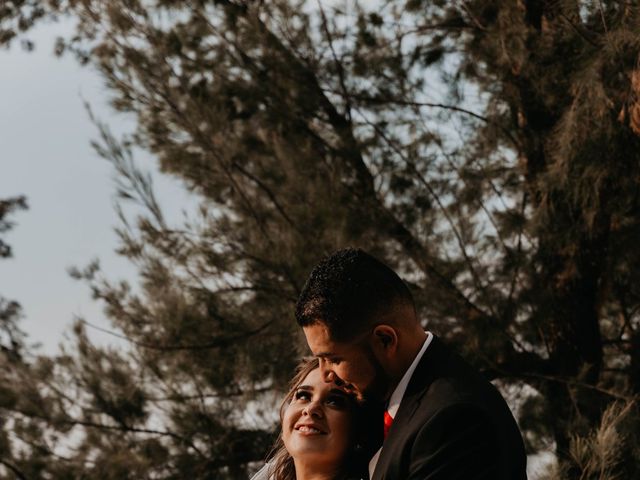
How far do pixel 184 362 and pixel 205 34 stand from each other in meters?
2.61

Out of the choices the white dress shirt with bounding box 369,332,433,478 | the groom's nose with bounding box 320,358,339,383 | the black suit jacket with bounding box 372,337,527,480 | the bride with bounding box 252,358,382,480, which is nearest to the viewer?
the black suit jacket with bounding box 372,337,527,480

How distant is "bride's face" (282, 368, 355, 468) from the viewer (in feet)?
10.6

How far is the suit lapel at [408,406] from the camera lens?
2.54 meters

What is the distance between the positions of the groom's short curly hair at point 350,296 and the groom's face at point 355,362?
22 mm

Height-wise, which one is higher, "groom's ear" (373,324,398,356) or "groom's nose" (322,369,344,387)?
"groom's nose" (322,369,344,387)

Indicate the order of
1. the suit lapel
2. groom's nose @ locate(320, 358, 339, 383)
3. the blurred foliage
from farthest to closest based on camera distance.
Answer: the blurred foliage
groom's nose @ locate(320, 358, 339, 383)
the suit lapel

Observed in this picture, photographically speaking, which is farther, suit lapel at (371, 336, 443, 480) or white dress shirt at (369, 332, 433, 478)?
white dress shirt at (369, 332, 433, 478)

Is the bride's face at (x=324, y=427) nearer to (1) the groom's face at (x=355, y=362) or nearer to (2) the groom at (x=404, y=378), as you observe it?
(2) the groom at (x=404, y=378)

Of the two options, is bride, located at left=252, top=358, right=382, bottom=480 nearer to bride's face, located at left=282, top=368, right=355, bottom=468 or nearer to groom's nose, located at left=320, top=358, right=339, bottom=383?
bride's face, located at left=282, top=368, right=355, bottom=468

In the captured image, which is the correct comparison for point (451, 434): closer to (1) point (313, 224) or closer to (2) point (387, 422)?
(2) point (387, 422)

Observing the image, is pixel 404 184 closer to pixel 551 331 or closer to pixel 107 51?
pixel 551 331

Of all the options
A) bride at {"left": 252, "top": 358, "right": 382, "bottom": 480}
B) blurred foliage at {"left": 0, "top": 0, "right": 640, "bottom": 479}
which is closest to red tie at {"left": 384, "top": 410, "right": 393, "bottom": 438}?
bride at {"left": 252, "top": 358, "right": 382, "bottom": 480}

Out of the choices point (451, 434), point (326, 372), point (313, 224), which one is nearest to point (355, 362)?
point (326, 372)

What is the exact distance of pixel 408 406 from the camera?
8.48ft
